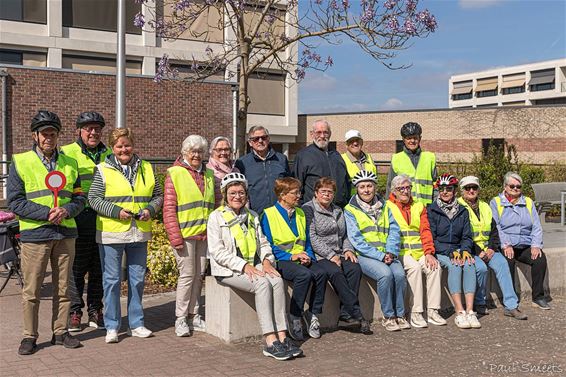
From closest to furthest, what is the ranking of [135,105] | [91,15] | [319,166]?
[319,166] → [135,105] → [91,15]

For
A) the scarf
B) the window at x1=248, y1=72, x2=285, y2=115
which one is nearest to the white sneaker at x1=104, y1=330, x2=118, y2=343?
the scarf

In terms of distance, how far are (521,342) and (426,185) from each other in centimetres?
229

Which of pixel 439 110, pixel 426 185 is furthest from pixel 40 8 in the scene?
pixel 426 185

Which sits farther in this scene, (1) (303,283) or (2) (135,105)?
(2) (135,105)

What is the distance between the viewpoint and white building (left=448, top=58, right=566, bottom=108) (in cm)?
8638

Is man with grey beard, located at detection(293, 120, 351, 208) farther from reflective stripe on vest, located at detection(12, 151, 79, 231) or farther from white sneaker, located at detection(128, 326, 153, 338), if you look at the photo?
reflective stripe on vest, located at detection(12, 151, 79, 231)

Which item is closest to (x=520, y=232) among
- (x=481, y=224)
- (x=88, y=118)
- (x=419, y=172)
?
(x=481, y=224)

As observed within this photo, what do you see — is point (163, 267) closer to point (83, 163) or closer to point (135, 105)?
point (83, 163)

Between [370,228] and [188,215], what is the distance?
206cm

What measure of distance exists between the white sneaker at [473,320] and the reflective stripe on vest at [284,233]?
206 cm

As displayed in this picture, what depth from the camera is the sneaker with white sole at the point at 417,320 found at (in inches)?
291

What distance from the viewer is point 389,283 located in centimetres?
722

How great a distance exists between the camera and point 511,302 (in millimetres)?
8031

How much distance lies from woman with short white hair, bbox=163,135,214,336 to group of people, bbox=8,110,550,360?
1 cm
